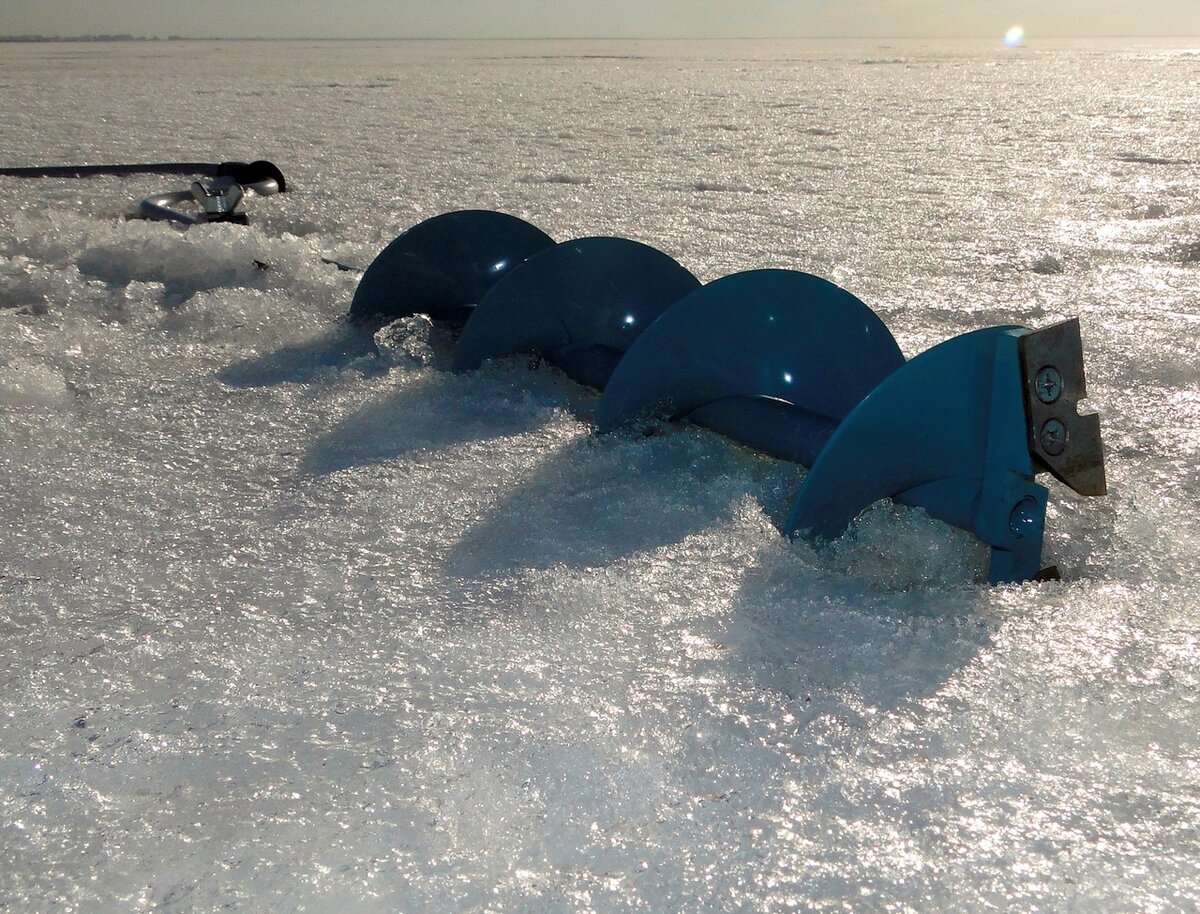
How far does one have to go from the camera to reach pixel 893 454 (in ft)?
5.07

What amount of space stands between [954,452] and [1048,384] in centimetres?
18

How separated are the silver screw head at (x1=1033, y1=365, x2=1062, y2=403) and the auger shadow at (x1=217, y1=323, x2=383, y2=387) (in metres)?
1.67

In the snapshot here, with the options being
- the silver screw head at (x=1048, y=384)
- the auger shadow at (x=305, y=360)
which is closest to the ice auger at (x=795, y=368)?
the silver screw head at (x=1048, y=384)

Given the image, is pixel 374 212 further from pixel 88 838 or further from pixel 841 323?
pixel 88 838

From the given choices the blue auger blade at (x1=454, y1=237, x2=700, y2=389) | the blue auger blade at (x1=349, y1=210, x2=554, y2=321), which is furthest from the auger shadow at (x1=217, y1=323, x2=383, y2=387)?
the blue auger blade at (x1=454, y1=237, x2=700, y2=389)

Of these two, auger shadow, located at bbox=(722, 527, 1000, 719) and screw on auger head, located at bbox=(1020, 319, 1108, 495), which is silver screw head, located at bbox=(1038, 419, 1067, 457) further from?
auger shadow, located at bbox=(722, 527, 1000, 719)

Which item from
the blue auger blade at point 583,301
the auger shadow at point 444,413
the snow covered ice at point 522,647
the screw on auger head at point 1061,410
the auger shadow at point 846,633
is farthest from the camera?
the blue auger blade at point 583,301

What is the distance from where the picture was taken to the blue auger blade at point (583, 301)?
245cm

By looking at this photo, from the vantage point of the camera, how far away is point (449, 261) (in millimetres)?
2887

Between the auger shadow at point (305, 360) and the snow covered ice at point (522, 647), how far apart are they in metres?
0.02

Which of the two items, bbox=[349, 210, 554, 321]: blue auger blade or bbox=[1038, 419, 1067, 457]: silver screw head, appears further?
bbox=[349, 210, 554, 321]: blue auger blade

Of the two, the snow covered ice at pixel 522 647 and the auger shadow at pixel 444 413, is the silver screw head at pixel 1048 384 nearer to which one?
the snow covered ice at pixel 522 647

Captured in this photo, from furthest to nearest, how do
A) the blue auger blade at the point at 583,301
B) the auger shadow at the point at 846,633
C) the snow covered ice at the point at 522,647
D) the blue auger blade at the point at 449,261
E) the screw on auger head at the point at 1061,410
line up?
the blue auger blade at the point at 449,261, the blue auger blade at the point at 583,301, the screw on auger head at the point at 1061,410, the auger shadow at the point at 846,633, the snow covered ice at the point at 522,647

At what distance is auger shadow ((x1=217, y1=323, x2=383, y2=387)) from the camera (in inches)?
99.0
